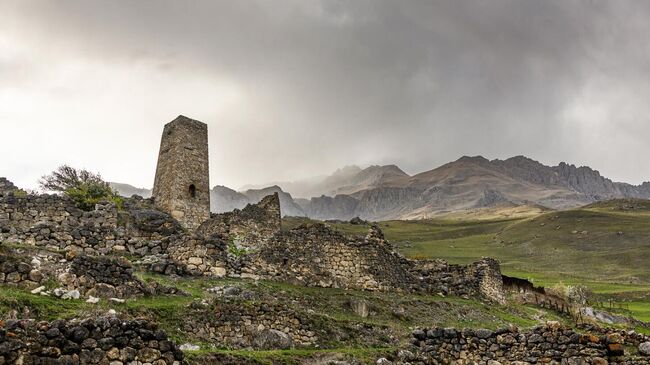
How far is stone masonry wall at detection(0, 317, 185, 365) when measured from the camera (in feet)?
24.3

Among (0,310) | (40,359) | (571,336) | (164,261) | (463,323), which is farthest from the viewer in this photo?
(463,323)

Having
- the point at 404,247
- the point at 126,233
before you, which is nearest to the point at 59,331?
the point at 126,233

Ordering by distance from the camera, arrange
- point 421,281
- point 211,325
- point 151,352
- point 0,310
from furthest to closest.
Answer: point 421,281 < point 211,325 < point 0,310 < point 151,352

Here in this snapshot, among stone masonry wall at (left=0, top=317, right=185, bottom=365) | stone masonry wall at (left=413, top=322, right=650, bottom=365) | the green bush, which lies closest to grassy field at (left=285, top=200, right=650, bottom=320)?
stone masonry wall at (left=413, top=322, right=650, bottom=365)

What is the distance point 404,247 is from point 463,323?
3737 inches

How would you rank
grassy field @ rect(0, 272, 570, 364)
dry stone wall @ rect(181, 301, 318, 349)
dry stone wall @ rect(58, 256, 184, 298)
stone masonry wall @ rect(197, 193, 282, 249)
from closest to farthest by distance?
grassy field @ rect(0, 272, 570, 364) < dry stone wall @ rect(58, 256, 184, 298) < dry stone wall @ rect(181, 301, 318, 349) < stone masonry wall @ rect(197, 193, 282, 249)

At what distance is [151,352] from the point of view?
8.61 m

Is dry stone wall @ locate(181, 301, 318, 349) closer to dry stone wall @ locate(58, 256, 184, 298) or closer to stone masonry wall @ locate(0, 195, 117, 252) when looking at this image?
dry stone wall @ locate(58, 256, 184, 298)

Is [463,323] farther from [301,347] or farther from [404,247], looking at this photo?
[404,247]

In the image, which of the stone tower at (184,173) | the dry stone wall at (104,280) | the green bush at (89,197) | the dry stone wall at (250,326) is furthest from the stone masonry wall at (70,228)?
the stone tower at (184,173)

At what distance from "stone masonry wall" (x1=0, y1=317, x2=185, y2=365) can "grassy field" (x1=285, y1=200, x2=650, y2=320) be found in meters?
42.9

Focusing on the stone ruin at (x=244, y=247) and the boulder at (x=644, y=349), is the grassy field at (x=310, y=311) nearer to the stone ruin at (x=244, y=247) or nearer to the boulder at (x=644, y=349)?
the stone ruin at (x=244, y=247)

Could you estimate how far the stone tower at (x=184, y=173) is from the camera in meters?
32.0

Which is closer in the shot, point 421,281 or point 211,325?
point 211,325
